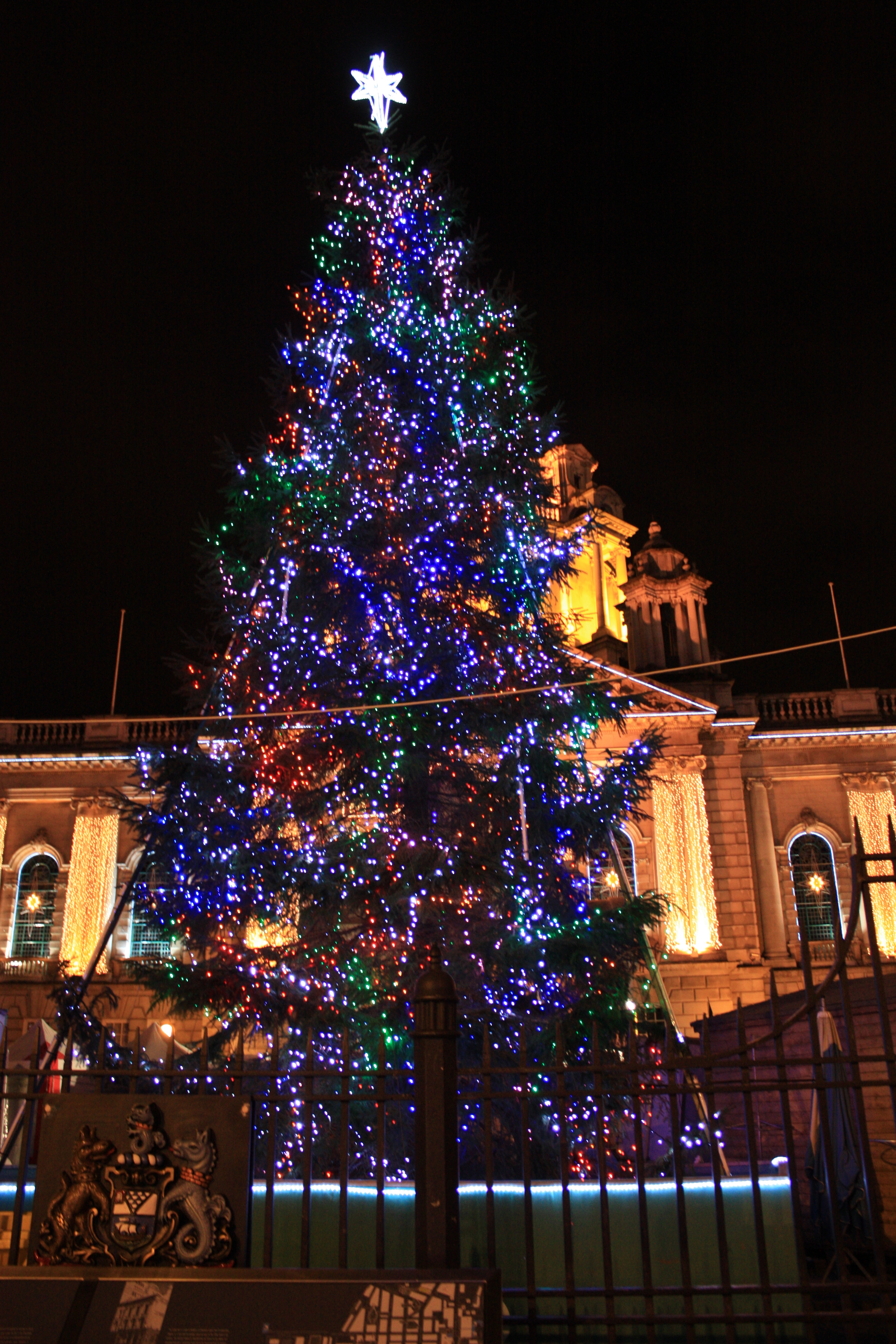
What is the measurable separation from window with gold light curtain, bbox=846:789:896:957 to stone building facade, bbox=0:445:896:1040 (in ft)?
0.17

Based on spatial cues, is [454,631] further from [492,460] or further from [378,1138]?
[378,1138]

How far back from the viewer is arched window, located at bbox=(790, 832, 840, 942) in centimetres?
2950

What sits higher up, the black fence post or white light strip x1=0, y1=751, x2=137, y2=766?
white light strip x1=0, y1=751, x2=137, y2=766

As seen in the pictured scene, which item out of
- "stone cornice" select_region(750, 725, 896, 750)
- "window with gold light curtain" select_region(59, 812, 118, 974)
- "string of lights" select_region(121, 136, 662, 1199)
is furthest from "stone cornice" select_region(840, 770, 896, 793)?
"window with gold light curtain" select_region(59, 812, 118, 974)

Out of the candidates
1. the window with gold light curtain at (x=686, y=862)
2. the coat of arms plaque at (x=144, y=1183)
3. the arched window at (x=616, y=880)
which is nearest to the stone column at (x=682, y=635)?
the window with gold light curtain at (x=686, y=862)

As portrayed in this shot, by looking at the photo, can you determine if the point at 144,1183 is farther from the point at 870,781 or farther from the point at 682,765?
the point at 870,781

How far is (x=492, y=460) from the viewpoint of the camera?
11.4 m

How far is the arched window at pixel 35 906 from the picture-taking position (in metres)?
30.2

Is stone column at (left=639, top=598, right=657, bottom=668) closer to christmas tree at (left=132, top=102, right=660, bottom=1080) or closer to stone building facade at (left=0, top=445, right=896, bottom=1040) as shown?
stone building facade at (left=0, top=445, right=896, bottom=1040)

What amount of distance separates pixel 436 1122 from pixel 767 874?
26674 mm

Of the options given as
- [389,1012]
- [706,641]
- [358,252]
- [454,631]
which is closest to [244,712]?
[454,631]

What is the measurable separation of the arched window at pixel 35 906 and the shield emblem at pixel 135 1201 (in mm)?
27860

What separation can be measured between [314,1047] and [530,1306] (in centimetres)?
425

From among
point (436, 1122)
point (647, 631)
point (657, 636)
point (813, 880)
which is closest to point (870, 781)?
point (813, 880)
